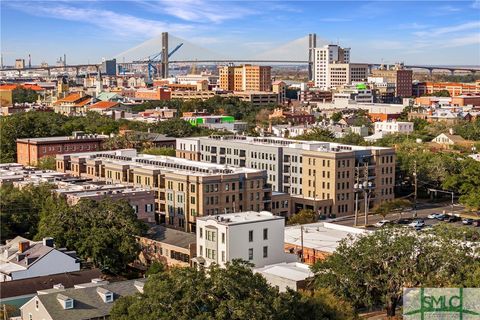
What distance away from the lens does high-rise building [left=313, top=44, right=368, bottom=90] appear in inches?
3716

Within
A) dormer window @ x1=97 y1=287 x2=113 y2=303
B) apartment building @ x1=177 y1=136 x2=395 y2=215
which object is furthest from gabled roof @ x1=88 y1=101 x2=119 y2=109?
dormer window @ x1=97 y1=287 x2=113 y2=303

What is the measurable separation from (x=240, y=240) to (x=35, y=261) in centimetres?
424

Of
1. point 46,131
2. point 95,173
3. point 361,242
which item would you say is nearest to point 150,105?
point 46,131

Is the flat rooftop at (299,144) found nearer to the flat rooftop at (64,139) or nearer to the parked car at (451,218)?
the parked car at (451,218)

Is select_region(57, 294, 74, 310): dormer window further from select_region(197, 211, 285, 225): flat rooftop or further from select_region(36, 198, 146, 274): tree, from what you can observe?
select_region(197, 211, 285, 225): flat rooftop

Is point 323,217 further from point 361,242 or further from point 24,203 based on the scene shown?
point 361,242

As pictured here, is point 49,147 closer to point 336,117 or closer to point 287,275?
point 287,275

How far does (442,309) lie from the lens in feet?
39.4

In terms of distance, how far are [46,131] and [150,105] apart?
23093 mm

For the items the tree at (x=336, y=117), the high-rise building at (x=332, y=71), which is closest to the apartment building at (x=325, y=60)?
the high-rise building at (x=332, y=71)

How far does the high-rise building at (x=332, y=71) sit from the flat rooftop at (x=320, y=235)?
68.2 metres

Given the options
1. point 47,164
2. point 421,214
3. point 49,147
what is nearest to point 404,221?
point 421,214

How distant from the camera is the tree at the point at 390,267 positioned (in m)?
14.1

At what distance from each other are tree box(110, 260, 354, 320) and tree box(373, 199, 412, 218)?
14.2 metres
